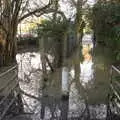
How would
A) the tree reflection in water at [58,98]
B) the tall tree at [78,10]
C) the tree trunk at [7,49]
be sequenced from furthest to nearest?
the tall tree at [78,10] → the tree trunk at [7,49] → the tree reflection in water at [58,98]

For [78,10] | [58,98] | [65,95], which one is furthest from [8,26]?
[78,10]

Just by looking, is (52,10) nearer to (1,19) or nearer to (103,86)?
(1,19)

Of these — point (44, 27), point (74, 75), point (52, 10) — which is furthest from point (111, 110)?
point (44, 27)

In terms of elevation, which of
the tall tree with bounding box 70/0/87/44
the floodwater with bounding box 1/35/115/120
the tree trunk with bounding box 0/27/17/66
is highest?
the tall tree with bounding box 70/0/87/44

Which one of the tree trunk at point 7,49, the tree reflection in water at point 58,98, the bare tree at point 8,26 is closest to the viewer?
the tree reflection in water at point 58,98

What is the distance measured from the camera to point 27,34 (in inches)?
882

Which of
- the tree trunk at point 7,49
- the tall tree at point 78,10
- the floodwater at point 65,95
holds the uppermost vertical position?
the tall tree at point 78,10

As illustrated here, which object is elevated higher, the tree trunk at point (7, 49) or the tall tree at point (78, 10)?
the tall tree at point (78, 10)

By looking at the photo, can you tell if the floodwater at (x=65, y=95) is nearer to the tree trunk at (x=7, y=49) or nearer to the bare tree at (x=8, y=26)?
the tree trunk at (x=7, y=49)

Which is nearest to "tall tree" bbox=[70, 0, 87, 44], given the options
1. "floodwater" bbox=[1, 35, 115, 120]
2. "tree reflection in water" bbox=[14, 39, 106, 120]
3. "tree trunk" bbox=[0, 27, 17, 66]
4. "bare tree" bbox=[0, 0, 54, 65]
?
"bare tree" bbox=[0, 0, 54, 65]

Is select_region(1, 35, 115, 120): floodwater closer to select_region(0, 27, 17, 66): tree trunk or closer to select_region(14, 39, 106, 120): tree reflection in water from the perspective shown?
select_region(14, 39, 106, 120): tree reflection in water

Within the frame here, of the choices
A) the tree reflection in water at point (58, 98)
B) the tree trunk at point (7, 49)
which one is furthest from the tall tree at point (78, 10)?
the tree reflection in water at point (58, 98)

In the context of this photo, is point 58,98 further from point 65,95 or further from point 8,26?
point 8,26

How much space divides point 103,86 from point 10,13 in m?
5.78
